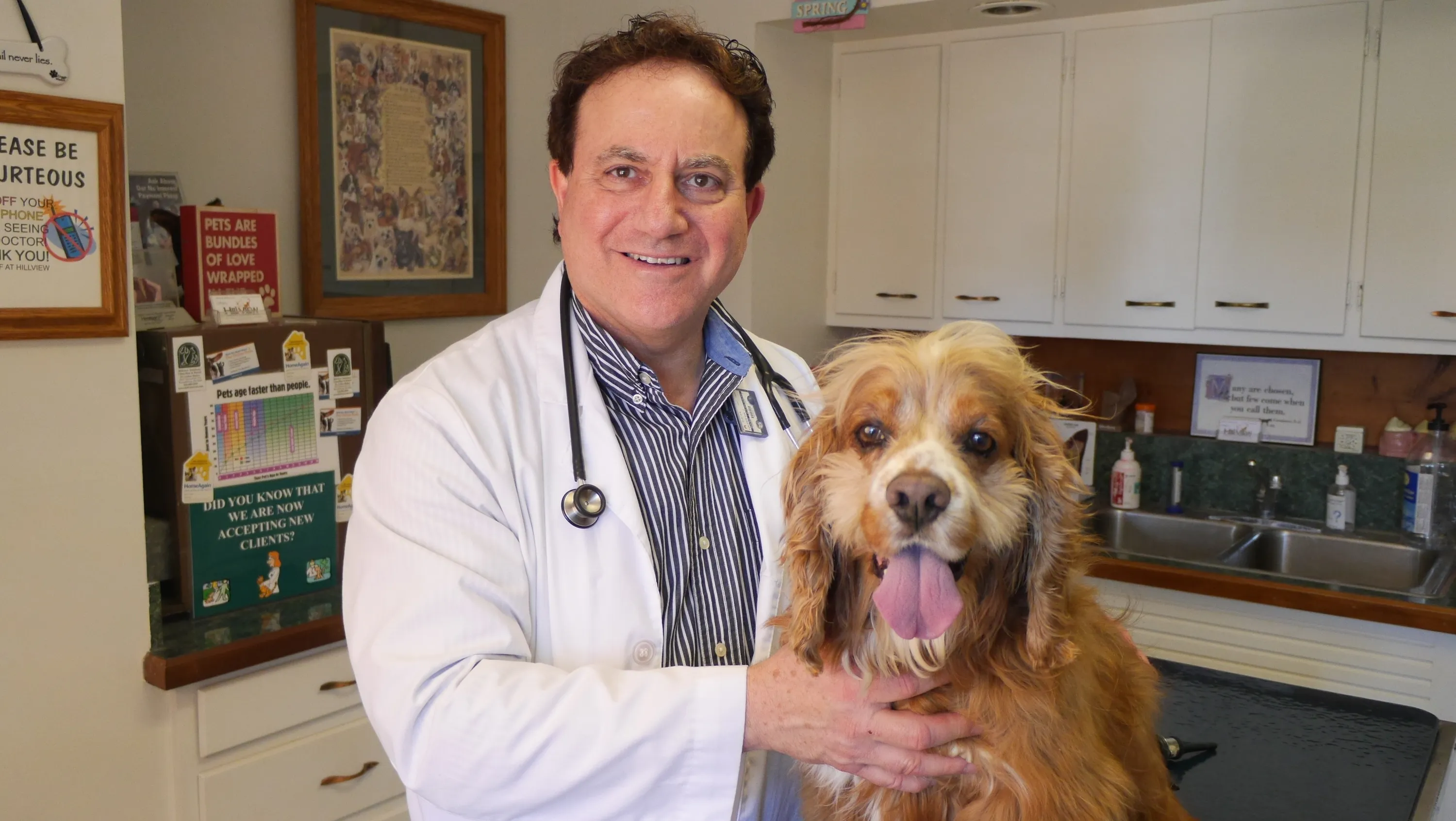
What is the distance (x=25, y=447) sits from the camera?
85.4 inches

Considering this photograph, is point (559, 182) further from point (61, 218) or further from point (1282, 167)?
point (1282, 167)

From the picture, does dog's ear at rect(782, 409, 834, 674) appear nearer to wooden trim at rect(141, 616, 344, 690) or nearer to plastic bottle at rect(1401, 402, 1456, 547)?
wooden trim at rect(141, 616, 344, 690)

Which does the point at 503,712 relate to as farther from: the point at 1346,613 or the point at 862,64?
the point at 862,64

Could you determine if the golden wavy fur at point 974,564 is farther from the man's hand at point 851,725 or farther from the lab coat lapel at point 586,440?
the lab coat lapel at point 586,440

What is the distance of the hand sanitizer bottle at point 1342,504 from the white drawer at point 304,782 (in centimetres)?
285

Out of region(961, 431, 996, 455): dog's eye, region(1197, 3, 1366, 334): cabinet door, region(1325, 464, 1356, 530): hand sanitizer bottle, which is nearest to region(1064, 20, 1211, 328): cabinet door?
region(1197, 3, 1366, 334): cabinet door

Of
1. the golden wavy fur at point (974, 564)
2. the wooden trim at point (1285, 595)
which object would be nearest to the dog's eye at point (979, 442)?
the golden wavy fur at point (974, 564)

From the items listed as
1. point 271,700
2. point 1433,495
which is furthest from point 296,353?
point 1433,495

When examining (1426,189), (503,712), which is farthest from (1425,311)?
(503,712)

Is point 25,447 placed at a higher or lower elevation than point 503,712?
higher

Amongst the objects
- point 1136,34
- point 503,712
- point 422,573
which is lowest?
point 503,712

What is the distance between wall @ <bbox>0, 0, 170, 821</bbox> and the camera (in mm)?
2170

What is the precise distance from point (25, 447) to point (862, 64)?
2982mm

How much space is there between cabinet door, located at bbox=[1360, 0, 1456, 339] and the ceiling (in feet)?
1.94
